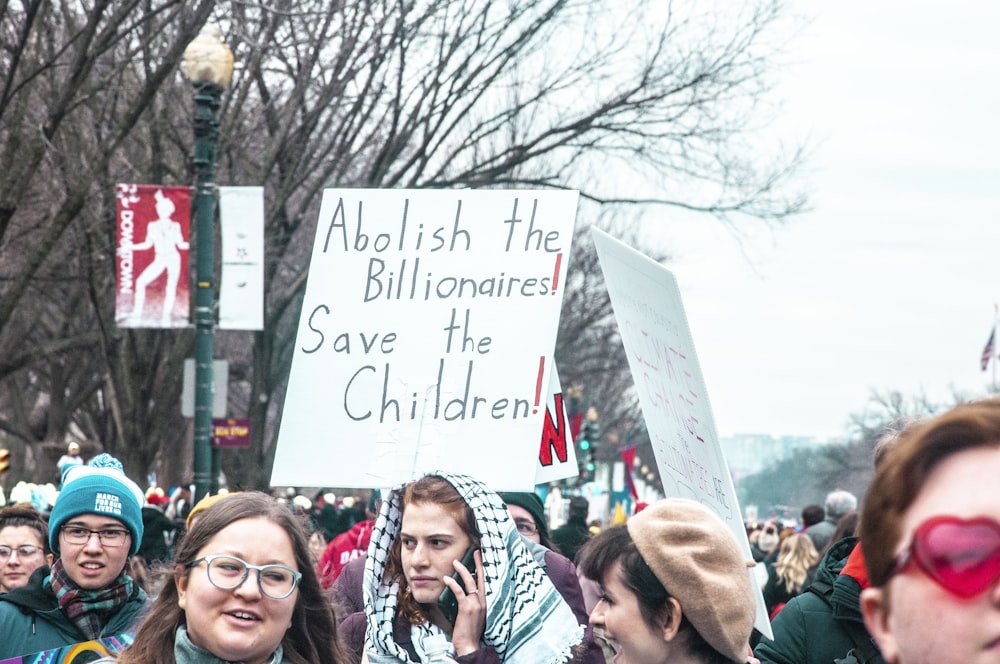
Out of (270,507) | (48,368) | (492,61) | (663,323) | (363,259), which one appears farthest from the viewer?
(48,368)

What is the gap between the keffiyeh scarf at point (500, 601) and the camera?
155 inches

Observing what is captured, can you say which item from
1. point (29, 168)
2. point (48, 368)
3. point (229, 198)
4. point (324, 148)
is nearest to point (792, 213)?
point (324, 148)

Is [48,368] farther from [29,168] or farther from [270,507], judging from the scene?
[270,507]

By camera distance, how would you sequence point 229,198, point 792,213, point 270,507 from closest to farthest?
point 270,507 < point 229,198 < point 792,213

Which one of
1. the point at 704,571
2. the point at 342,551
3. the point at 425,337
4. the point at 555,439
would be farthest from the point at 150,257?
the point at 704,571

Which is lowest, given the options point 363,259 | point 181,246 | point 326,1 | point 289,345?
A: point 289,345

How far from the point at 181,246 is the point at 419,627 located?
1092cm

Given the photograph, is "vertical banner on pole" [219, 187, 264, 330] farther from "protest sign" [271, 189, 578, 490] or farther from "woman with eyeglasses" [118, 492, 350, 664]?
"woman with eyeglasses" [118, 492, 350, 664]

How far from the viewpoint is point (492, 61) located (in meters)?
18.4

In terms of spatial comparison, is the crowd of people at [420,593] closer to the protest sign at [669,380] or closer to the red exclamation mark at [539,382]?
the protest sign at [669,380]

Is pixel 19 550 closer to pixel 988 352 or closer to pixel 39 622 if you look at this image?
pixel 39 622

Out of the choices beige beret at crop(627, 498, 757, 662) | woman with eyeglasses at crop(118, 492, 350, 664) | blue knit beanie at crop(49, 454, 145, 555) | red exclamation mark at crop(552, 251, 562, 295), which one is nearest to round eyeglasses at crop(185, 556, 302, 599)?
woman with eyeglasses at crop(118, 492, 350, 664)

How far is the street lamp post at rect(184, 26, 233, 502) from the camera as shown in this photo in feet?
40.2

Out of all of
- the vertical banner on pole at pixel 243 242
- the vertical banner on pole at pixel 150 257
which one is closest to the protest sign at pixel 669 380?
the vertical banner on pole at pixel 243 242
